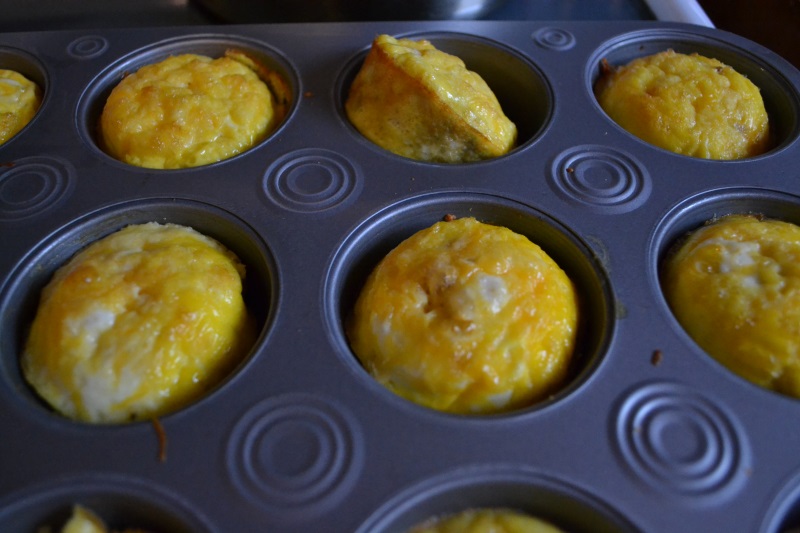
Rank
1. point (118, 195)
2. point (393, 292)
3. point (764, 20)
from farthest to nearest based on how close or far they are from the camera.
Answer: point (764, 20), point (118, 195), point (393, 292)

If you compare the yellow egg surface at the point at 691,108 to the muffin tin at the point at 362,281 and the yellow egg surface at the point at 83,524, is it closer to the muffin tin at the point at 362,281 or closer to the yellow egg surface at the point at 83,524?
the muffin tin at the point at 362,281

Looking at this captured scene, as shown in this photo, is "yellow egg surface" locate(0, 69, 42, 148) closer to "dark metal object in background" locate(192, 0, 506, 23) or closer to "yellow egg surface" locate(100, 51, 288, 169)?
"yellow egg surface" locate(100, 51, 288, 169)

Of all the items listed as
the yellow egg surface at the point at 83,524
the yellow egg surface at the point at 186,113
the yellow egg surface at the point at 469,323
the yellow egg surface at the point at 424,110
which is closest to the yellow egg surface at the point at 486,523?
the yellow egg surface at the point at 469,323

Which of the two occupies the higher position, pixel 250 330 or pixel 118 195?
pixel 118 195

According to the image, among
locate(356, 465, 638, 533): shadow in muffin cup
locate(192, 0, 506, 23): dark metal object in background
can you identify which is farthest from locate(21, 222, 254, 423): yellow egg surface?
locate(192, 0, 506, 23): dark metal object in background

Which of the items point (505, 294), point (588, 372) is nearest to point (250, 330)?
point (505, 294)

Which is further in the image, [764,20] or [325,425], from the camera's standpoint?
[764,20]

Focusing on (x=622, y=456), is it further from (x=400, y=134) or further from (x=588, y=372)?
(x=400, y=134)

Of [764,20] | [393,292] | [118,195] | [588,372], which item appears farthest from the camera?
[764,20]
